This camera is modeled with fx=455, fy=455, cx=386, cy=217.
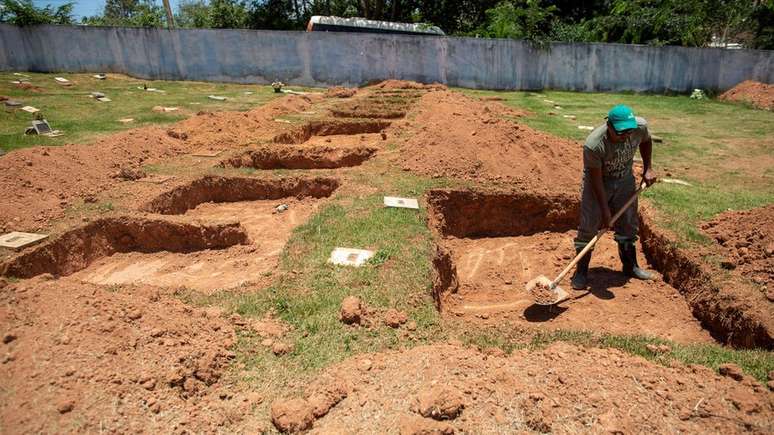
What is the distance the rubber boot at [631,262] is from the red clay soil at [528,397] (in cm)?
227

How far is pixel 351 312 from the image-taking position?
3.46 m

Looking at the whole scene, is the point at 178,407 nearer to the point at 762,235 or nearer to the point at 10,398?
the point at 10,398

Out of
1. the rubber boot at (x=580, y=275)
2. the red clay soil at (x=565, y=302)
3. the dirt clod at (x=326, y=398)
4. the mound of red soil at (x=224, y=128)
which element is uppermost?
the mound of red soil at (x=224, y=128)

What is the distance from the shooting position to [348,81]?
61.1 feet

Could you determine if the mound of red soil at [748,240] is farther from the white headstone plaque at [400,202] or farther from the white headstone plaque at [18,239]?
the white headstone plaque at [18,239]

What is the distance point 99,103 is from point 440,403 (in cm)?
1318

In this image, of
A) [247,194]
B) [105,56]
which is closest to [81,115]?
[247,194]

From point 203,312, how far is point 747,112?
55.3 feet

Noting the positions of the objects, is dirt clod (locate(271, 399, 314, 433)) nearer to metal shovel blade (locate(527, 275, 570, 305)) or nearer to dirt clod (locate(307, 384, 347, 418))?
dirt clod (locate(307, 384, 347, 418))

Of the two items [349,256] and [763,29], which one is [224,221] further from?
[763,29]

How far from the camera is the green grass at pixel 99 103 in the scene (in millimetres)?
9062

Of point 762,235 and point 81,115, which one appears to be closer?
point 762,235

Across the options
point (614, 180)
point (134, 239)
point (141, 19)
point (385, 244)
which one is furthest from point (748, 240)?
point (141, 19)

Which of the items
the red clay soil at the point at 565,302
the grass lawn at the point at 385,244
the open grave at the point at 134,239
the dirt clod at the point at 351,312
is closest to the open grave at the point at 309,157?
the grass lawn at the point at 385,244
